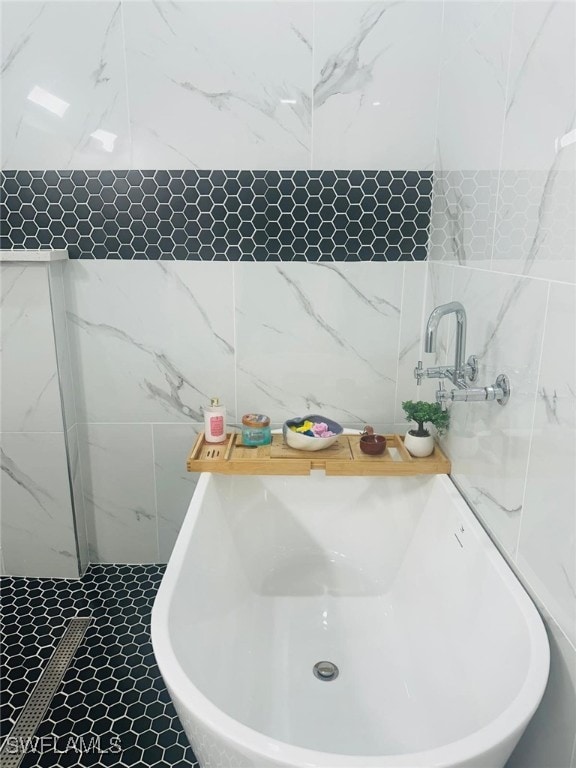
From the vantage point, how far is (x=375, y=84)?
2.04 metres

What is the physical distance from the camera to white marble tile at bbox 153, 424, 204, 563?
2.35 meters

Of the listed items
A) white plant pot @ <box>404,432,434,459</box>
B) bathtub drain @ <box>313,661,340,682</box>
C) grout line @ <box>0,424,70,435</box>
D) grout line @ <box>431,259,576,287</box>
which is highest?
grout line @ <box>431,259,576,287</box>

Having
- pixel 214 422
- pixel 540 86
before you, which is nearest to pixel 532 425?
pixel 540 86

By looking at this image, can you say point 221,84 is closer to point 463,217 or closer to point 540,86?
point 463,217

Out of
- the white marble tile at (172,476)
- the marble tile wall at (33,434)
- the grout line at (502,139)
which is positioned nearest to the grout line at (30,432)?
the marble tile wall at (33,434)

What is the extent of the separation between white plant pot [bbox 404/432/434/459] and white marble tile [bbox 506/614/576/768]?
0.90 m

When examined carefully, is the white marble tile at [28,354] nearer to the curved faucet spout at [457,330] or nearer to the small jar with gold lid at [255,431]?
the small jar with gold lid at [255,431]

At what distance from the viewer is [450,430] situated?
199 centimetres

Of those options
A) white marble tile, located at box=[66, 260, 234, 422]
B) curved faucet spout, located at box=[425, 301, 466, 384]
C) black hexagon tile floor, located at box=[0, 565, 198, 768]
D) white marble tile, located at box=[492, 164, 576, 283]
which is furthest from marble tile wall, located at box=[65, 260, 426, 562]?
white marble tile, located at box=[492, 164, 576, 283]

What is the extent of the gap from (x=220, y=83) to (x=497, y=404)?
152cm

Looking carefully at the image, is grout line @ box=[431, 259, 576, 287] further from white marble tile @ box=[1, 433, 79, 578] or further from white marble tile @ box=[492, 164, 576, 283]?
white marble tile @ box=[1, 433, 79, 578]

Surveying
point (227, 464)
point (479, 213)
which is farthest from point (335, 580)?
point (479, 213)

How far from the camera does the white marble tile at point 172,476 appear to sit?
92.4 inches

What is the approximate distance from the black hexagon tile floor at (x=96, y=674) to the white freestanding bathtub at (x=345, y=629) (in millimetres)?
356
